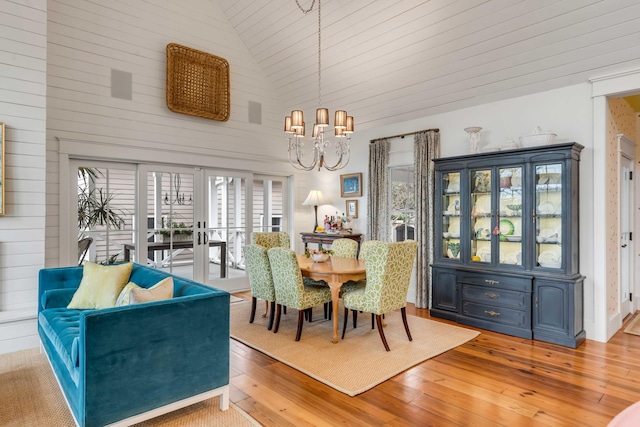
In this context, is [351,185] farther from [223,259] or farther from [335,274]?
[335,274]

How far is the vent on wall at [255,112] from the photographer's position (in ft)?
19.8

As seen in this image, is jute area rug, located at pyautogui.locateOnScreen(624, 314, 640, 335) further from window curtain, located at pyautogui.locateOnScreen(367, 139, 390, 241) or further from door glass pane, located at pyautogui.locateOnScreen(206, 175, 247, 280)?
door glass pane, located at pyautogui.locateOnScreen(206, 175, 247, 280)

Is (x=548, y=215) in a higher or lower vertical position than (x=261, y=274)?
higher

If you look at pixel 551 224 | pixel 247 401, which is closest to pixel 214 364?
pixel 247 401

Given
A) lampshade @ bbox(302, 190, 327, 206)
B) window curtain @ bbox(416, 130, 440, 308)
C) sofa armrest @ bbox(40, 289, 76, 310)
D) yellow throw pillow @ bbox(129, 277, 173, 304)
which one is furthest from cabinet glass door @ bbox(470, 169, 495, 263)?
sofa armrest @ bbox(40, 289, 76, 310)

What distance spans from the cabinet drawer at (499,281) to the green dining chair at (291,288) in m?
1.66

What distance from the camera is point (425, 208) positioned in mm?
5027

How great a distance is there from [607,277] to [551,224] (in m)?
0.76

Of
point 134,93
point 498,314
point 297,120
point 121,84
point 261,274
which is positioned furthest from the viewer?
point 134,93

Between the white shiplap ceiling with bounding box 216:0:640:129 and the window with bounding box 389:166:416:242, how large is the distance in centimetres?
A: 80

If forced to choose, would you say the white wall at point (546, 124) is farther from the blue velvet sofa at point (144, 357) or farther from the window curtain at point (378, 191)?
the blue velvet sofa at point (144, 357)

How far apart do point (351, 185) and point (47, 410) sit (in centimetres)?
471

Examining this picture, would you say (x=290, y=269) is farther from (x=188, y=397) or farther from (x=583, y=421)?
(x=583, y=421)

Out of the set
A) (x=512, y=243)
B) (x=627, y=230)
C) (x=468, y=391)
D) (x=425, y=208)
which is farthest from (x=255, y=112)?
(x=627, y=230)
